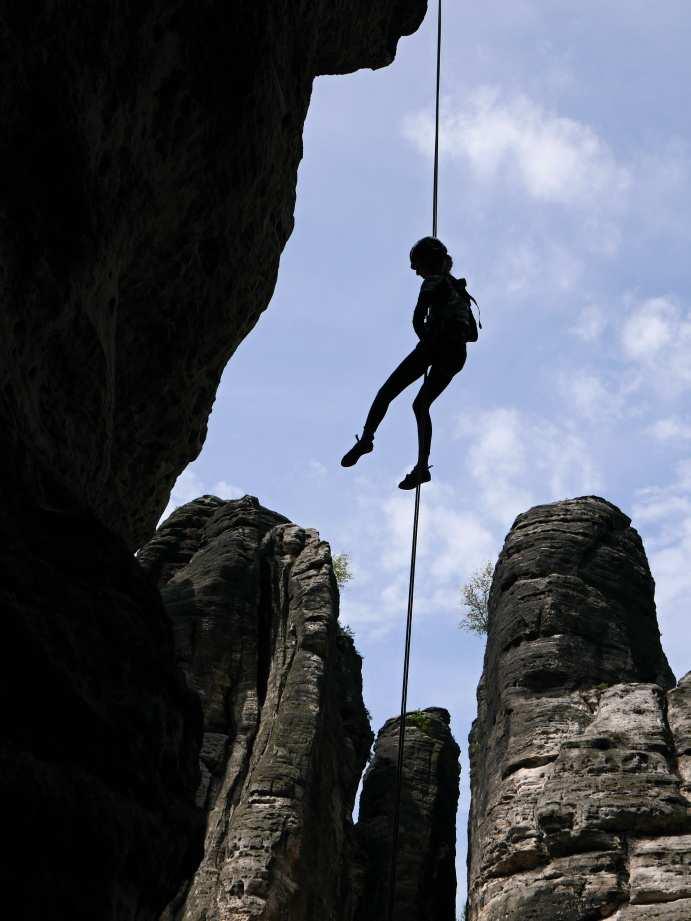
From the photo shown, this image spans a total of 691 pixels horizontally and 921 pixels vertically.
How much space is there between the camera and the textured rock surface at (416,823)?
68.4ft

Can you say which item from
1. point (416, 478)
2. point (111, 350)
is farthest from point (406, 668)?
point (111, 350)

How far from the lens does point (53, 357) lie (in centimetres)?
622

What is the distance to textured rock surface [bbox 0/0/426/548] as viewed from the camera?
5.59 meters

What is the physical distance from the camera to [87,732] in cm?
435

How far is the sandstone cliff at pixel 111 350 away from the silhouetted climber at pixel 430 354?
2.01m

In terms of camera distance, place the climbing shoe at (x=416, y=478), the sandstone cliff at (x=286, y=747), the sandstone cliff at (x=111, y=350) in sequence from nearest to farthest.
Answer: the sandstone cliff at (x=111, y=350), the climbing shoe at (x=416, y=478), the sandstone cliff at (x=286, y=747)

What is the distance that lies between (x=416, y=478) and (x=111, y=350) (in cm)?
488

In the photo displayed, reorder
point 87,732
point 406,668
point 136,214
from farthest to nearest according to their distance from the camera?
1. point 406,668
2. point 136,214
3. point 87,732

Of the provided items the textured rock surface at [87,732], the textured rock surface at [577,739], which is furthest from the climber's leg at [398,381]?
the textured rock surface at [577,739]

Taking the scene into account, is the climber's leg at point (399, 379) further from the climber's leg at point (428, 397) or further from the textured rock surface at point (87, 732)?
the textured rock surface at point (87, 732)

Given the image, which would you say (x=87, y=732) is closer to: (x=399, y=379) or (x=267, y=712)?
(x=399, y=379)

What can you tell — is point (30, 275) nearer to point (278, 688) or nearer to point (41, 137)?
point (41, 137)

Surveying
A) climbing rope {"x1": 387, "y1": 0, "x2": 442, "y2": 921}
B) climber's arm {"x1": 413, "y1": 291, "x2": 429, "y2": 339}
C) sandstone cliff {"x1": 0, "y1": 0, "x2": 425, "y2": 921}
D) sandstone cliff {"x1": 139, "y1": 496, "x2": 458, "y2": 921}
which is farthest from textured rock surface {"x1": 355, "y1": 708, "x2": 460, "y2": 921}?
sandstone cliff {"x1": 0, "y1": 0, "x2": 425, "y2": 921}

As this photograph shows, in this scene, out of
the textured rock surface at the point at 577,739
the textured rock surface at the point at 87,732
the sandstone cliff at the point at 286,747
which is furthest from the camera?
the sandstone cliff at the point at 286,747
